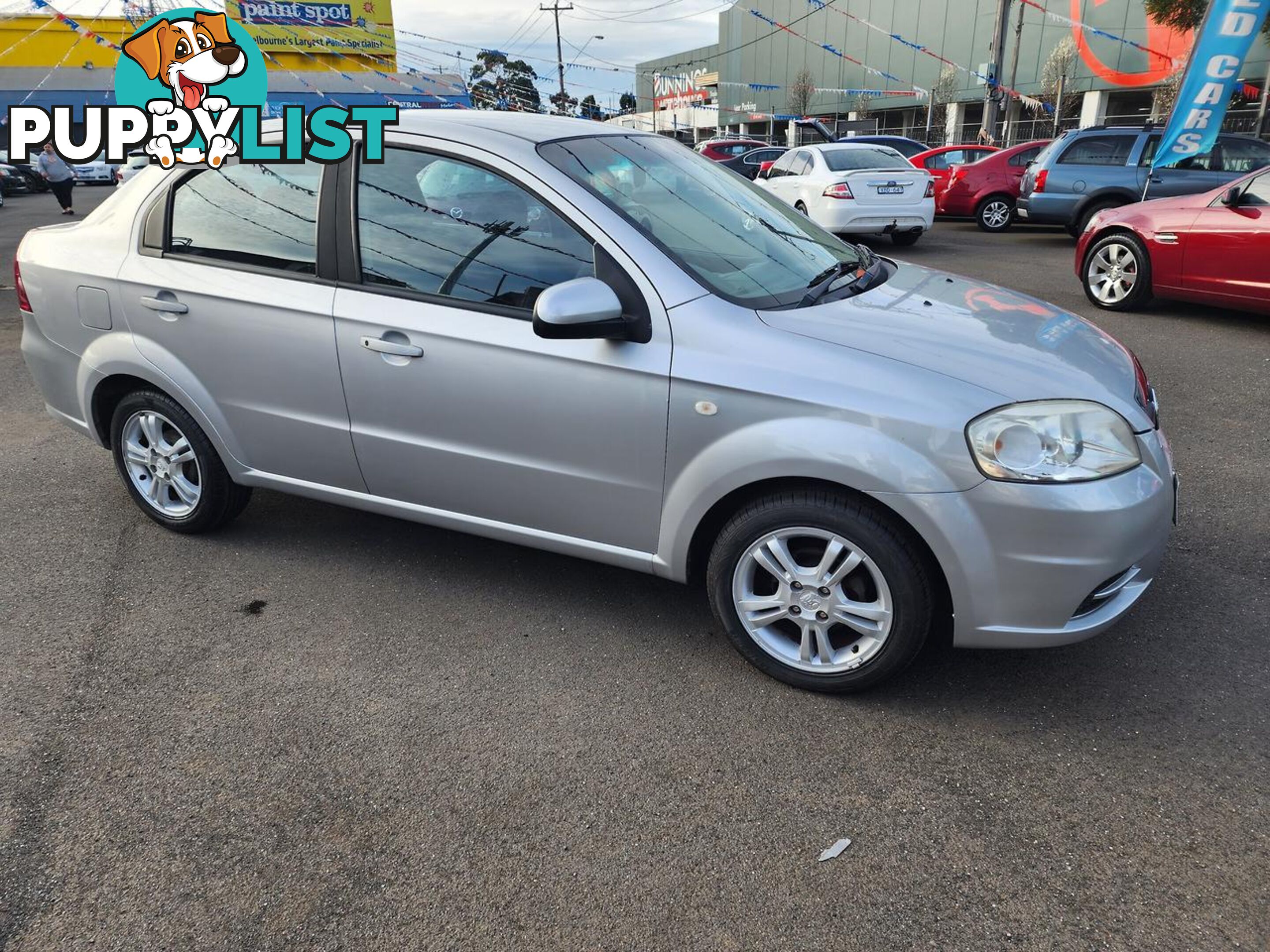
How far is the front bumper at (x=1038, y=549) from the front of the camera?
8.39ft

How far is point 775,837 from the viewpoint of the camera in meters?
2.41

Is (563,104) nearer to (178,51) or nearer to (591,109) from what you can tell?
(591,109)

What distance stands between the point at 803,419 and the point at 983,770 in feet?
3.62

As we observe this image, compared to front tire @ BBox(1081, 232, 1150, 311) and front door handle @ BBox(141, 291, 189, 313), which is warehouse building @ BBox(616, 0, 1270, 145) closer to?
front tire @ BBox(1081, 232, 1150, 311)

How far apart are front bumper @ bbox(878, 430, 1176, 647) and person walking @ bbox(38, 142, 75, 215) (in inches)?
906

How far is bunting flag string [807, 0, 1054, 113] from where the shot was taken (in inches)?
1052

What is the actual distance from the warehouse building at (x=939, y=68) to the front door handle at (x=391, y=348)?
2048cm

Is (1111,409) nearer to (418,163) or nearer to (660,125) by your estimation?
(418,163)

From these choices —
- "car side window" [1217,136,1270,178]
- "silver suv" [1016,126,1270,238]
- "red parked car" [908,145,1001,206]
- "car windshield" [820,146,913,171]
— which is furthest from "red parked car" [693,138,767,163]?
"car side window" [1217,136,1270,178]

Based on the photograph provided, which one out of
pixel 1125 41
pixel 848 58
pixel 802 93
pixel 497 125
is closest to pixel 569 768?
pixel 497 125

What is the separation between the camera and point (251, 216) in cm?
361

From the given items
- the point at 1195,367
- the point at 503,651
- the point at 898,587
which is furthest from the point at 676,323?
the point at 1195,367

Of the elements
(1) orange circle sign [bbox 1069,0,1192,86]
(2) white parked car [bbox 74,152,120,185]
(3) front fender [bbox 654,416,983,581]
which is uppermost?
(1) orange circle sign [bbox 1069,0,1192,86]

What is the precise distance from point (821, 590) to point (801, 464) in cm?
41
